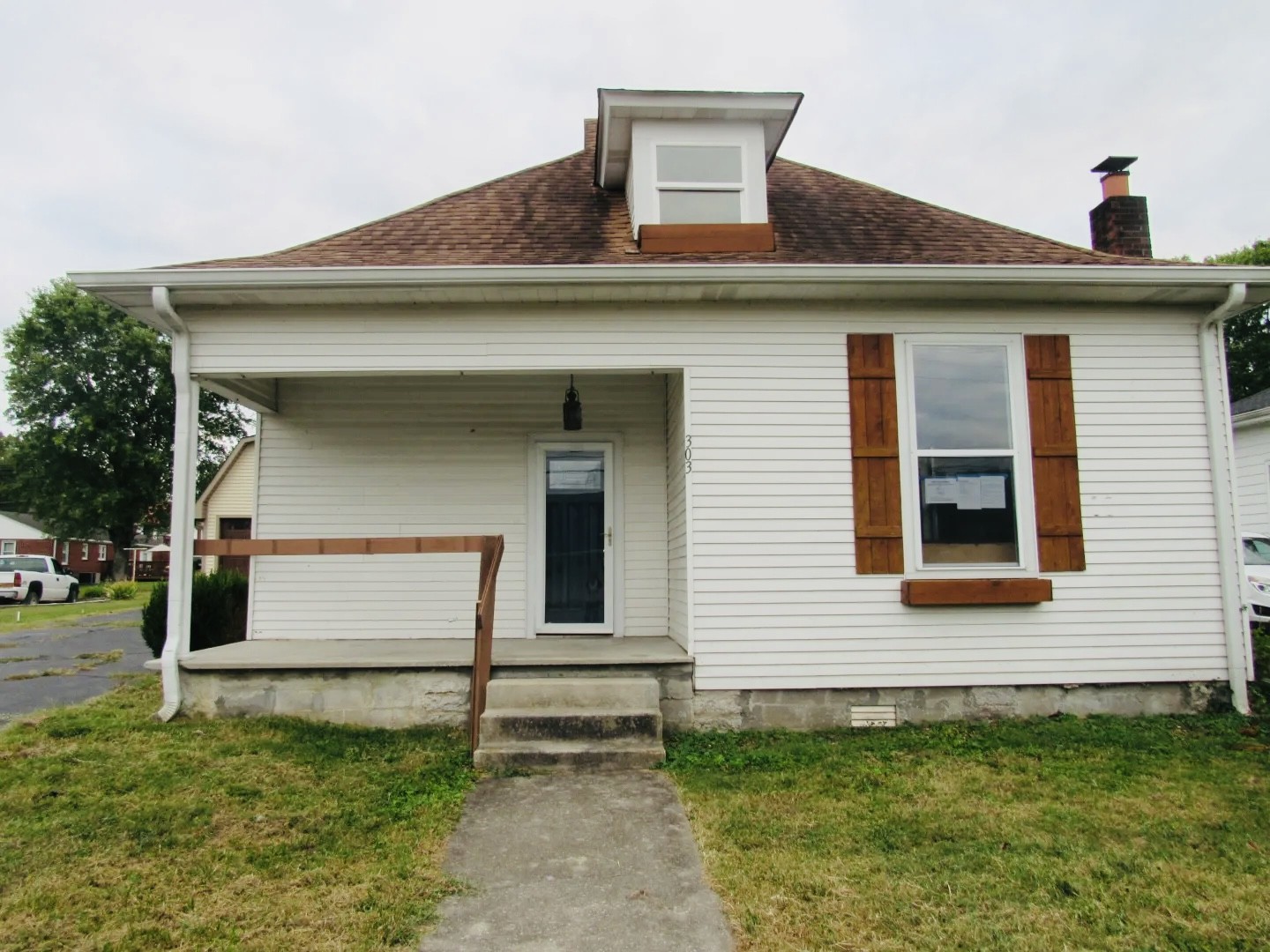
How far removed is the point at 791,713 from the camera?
5.23 m

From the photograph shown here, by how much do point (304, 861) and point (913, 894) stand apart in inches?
94.7

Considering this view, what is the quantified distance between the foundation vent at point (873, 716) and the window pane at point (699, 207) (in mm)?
3999

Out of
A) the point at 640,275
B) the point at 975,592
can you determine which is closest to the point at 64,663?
the point at 640,275

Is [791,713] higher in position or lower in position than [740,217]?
lower

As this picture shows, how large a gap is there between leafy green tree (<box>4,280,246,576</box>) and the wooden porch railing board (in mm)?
26166

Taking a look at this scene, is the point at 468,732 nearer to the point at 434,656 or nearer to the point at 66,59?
the point at 434,656

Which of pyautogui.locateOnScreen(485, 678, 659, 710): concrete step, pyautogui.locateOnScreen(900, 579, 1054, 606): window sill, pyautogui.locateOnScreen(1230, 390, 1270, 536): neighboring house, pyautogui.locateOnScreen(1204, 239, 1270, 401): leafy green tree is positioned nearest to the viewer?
pyautogui.locateOnScreen(485, 678, 659, 710): concrete step

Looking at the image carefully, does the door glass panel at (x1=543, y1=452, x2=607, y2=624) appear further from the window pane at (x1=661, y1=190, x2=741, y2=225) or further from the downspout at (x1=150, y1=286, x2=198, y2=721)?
the downspout at (x1=150, y1=286, x2=198, y2=721)

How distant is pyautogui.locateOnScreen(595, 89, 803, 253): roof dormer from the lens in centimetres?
638

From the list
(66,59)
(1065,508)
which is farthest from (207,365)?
(66,59)

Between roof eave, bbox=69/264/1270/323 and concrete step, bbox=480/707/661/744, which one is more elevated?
roof eave, bbox=69/264/1270/323

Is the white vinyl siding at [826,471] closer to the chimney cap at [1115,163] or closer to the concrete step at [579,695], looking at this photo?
the concrete step at [579,695]

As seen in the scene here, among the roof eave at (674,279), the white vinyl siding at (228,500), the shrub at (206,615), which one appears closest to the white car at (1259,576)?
the roof eave at (674,279)

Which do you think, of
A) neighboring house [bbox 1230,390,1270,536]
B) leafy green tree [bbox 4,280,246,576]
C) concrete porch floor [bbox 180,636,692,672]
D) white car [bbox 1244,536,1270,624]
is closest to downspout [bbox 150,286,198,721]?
concrete porch floor [bbox 180,636,692,672]
